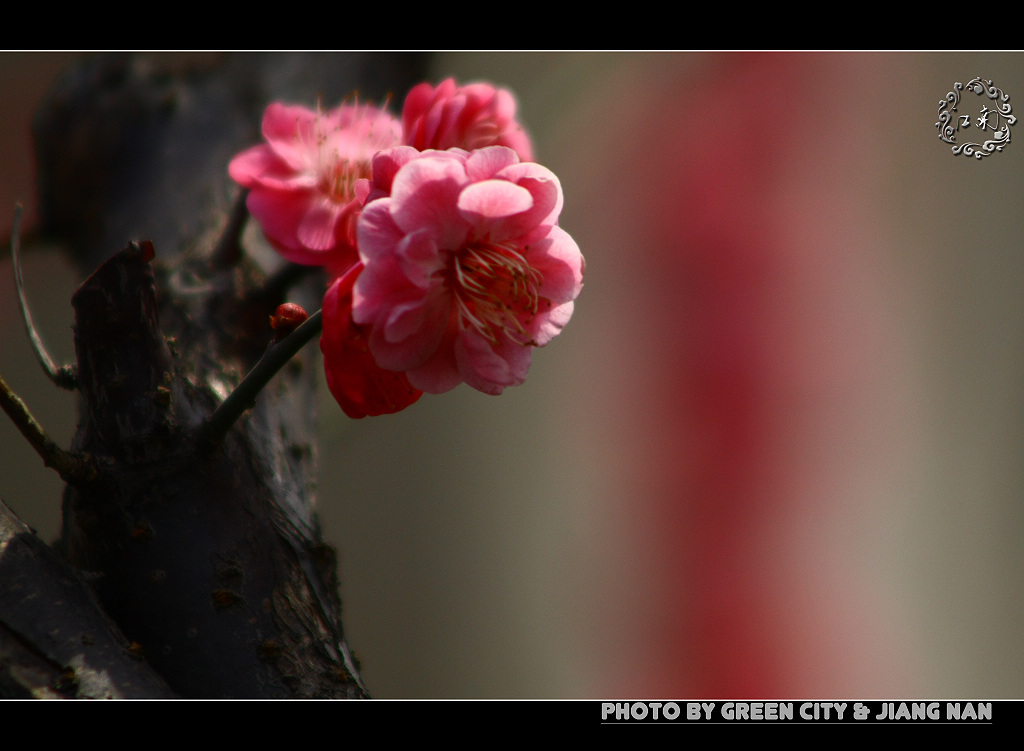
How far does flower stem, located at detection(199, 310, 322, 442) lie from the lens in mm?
284

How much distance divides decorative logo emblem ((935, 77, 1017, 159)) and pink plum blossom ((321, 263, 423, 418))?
51 cm

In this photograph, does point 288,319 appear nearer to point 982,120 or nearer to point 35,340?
point 35,340

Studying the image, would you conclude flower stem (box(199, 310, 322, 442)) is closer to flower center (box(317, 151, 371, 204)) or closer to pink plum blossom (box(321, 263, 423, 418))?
pink plum blossom (box(321, 263, 423, 418))

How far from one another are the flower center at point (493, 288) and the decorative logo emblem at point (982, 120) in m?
0.47

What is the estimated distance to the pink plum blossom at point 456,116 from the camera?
34cm

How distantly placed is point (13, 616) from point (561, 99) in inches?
50.2

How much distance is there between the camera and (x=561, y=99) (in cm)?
134

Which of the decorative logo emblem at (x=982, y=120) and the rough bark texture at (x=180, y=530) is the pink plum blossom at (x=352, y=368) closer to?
the rough bark texture at (x=180, y=530)

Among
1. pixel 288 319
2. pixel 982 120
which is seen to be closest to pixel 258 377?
pixel 288 319

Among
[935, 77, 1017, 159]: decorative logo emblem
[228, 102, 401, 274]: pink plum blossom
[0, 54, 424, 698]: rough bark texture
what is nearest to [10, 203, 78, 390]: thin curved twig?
[0, 54, 424, 698]: rough bark texture

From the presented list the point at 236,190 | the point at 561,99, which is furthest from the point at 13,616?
the point at 561,99

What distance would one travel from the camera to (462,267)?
278mm

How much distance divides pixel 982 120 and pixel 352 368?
555mm
